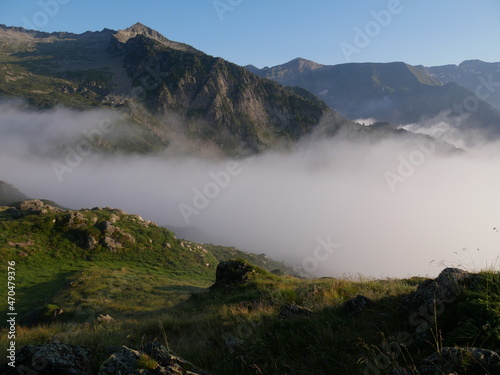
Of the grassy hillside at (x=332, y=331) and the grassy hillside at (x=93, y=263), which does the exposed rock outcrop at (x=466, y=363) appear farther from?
the grassy hillside at (x=93, y=263)

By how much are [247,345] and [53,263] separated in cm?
6077

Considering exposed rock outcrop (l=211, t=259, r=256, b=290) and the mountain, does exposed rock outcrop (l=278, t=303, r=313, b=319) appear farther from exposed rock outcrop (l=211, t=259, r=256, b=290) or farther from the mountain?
the mountain

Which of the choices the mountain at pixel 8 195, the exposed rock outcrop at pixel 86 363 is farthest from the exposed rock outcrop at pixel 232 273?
the mountain at pixel 8 195

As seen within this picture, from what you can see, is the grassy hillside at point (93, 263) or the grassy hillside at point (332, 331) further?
the grassy hillside at point (93, 263)

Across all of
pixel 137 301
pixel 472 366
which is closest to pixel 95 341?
pixel 472 366

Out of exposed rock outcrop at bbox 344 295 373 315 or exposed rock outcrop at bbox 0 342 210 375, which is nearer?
exposed rock outcrop at bbox 0 342 210 375

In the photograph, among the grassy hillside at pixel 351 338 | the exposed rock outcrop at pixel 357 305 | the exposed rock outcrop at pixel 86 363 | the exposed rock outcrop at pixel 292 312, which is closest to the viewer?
the exposed rock outcrop at pixel 86 363

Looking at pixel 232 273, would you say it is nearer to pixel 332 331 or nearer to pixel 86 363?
pixel 332 331

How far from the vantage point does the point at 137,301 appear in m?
34.3

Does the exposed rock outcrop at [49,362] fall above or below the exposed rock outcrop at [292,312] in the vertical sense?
below

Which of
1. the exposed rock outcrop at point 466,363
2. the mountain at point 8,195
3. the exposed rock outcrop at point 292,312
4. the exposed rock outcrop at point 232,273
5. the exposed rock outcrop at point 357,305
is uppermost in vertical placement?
the exposed rock outcrop at point 466,363

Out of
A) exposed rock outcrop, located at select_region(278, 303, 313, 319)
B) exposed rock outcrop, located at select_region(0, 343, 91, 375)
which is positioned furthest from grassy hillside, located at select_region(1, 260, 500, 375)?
exposed rock outcrop, located at select_region(0, 343, 91, 375)

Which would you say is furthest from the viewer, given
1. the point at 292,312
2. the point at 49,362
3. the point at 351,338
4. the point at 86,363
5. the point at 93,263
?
the point at 93,263

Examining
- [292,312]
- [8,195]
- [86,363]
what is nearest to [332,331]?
[292,312]
